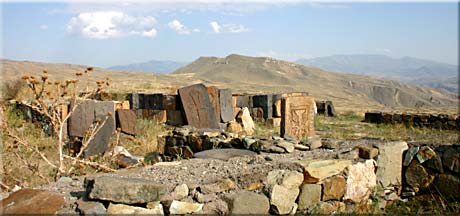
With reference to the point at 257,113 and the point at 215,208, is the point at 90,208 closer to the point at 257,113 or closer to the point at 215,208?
the point at 215,208

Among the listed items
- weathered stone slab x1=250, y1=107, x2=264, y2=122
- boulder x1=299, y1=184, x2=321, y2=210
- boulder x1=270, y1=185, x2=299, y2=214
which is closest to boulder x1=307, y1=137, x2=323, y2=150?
boulder x1=299, y1=184, x2=321, y2=210

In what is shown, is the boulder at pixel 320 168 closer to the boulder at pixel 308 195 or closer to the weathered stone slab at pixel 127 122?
the boulder at pixel 308 195

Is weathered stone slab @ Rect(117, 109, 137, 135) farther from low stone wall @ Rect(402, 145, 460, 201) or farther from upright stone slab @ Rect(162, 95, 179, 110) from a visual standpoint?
low stone wall @ Rect(402, 145, 460, 201)

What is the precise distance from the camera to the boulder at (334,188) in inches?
201

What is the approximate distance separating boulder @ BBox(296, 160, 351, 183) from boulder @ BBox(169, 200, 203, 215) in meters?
1.51

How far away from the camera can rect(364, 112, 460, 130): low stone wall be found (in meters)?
13.2

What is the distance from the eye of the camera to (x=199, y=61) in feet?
275

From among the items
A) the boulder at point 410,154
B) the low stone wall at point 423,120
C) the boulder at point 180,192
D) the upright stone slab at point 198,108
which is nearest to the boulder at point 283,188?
the boulder at point 180,192

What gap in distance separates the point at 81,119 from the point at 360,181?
6.48 m

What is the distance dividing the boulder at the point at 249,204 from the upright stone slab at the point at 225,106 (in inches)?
336

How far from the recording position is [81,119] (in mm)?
9742

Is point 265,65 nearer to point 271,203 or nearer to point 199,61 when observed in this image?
point 199,61

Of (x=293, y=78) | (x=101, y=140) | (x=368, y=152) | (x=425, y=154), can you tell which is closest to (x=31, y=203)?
(x=368, y=152)

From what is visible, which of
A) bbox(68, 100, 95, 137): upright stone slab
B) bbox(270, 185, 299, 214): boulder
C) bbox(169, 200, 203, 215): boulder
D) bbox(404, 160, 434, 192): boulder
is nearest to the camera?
bbox(169, 200, 203, 215): boulder
